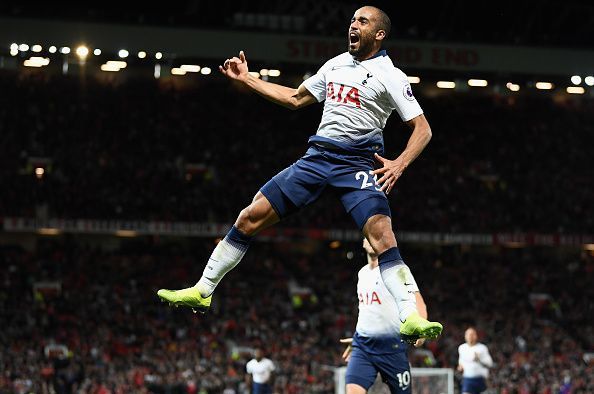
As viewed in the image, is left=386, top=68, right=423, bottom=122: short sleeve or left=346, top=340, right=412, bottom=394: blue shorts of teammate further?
left=346, top=340, right=412, bottom=394: blue shorts of teammate

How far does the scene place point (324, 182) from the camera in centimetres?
674

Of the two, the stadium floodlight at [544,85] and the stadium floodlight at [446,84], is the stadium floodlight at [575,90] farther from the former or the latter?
the stadium floodlight at [446,84]

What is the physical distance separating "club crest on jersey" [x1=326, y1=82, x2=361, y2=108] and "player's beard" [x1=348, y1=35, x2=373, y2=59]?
22 centimetres

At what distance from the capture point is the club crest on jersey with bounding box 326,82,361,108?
6738 millimetres

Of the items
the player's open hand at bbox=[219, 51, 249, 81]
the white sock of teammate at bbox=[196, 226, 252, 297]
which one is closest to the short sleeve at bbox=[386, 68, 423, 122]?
the player's open hand at bbox=[219, 51, 249, 81]

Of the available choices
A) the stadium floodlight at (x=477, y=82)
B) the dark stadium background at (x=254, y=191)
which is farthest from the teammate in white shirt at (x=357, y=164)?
the stadium floodlight at (x=477, y=82)

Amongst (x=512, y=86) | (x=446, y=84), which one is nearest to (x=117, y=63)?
(x=446, y=84)

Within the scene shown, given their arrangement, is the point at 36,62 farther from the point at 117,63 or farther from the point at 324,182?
the point at 324,182

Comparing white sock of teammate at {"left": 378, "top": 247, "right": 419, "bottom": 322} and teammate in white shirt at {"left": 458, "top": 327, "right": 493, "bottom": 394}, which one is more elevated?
white sock of teammate at {"left": 378, "top": 247, "right": 419, "bottom": 322}

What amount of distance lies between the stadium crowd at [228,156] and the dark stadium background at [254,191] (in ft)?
0.26

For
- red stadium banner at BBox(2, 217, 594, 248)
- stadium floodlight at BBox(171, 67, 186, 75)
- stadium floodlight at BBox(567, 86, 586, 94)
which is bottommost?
red stadium banner at BBox(2, 217, 594, 248)

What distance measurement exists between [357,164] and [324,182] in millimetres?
245

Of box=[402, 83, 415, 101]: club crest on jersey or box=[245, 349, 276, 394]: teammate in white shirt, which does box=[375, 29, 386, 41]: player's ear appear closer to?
box=[402, 83, 415, 101]: club crest on jersey

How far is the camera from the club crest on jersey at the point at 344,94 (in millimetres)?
6738
